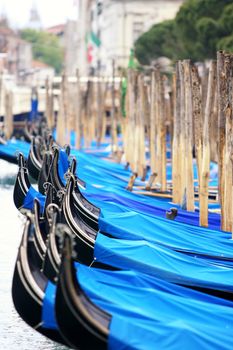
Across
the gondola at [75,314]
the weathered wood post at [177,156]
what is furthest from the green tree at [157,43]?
the gondola at [75,314]

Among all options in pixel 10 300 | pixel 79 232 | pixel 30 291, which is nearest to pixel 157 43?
pixel 10 300

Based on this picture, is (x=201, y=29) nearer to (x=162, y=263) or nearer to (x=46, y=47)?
(x=162, y=263)

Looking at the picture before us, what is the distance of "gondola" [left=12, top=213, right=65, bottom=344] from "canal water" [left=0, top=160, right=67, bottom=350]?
7.47 ft

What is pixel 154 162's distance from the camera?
21312 millimetres

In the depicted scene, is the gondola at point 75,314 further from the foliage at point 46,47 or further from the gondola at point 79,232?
the foliage at point 46,47

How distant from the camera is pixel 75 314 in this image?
8.00 m

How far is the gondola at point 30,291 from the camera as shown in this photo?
28.1 feet

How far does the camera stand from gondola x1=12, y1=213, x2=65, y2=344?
855 cm

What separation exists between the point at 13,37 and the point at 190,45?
251 ft

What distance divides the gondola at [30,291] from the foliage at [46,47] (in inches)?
4153

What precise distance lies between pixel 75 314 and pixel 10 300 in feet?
17.7

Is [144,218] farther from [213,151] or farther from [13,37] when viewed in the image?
[13,37]

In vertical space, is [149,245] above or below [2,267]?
above

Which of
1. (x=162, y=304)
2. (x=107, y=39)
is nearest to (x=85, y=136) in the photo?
(x=162, y=304)
